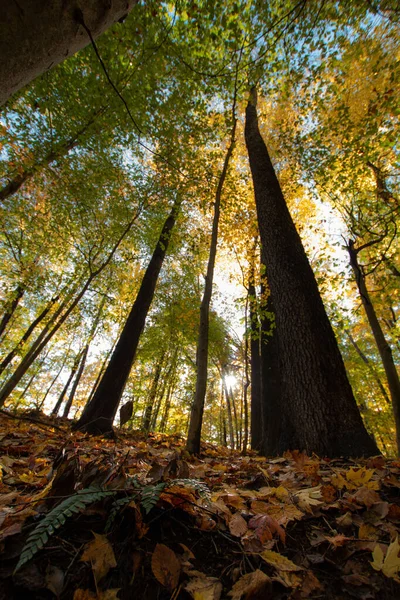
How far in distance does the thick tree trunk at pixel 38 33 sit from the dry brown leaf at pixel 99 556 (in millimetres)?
2076

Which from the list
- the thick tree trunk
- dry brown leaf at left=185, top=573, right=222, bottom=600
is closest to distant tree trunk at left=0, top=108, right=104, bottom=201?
the thick tree trunk

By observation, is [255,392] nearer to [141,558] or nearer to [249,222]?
[249,222]

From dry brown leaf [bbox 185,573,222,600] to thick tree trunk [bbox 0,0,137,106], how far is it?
230 cm

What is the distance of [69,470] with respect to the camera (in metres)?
1.10

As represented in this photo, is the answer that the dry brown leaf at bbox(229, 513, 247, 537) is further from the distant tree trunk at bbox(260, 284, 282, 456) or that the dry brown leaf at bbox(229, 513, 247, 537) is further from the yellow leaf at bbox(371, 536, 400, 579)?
the distant tree trunk at bbox(260, 284, 282, 456)

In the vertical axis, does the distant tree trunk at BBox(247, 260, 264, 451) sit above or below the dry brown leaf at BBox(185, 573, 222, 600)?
above

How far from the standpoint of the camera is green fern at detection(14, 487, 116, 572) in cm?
73

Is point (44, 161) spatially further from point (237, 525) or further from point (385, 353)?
point (385, 353)

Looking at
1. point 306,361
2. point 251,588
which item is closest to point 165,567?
point 251,588

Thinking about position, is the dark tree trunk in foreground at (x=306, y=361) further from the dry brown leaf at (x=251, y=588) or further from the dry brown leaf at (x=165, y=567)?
the dry brown leaf at (x=165, y=567)

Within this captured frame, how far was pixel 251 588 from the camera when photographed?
80 cm

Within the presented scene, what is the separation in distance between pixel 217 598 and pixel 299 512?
0.64m

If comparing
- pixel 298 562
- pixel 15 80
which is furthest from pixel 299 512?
pixel 15 80

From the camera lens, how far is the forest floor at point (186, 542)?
78 cm
